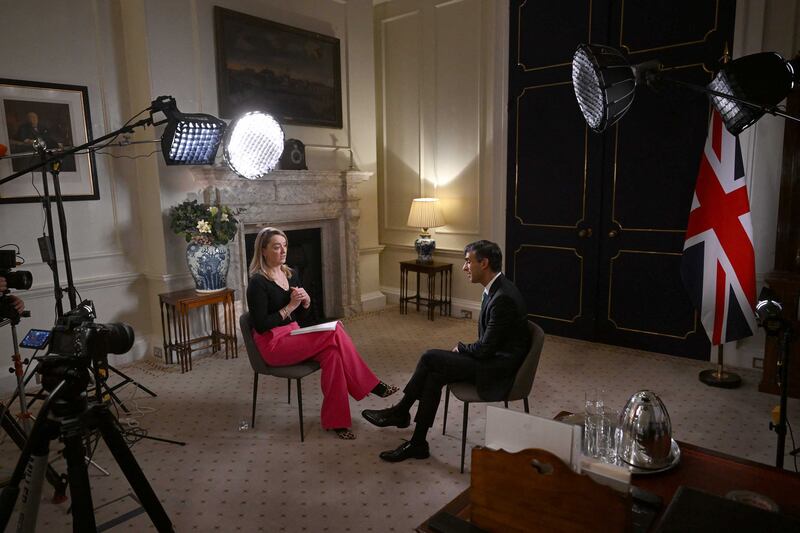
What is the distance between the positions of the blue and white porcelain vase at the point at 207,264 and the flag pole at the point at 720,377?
366 cm

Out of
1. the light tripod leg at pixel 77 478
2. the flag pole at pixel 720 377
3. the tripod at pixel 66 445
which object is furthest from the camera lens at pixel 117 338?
the flag pole at pixel 720 377

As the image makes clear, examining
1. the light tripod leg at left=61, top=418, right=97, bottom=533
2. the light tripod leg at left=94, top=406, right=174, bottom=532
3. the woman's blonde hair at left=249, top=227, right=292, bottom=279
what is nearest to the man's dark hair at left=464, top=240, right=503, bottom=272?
the woman's blonde hair at left=249, top=227, right=292, bottom=279

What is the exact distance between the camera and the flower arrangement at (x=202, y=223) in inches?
165

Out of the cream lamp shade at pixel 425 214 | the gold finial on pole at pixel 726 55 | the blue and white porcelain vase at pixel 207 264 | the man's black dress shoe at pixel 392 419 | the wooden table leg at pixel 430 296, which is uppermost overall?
the gold finial on pole at pixel 726 55

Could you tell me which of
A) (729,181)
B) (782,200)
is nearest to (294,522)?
(729,181)

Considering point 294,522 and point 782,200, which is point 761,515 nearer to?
point 294,522

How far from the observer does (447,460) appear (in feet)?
9.22

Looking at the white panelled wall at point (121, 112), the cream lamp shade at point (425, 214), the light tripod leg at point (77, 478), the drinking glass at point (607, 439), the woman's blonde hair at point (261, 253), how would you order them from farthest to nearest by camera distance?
the cream lamp shade at point (425, 214)
the white panelled wall at point (121, 112)
the woman's blonde hair at point (261, 253)
the drinking glass at point (607, 439)
the light tripod leg at point (77, 478)

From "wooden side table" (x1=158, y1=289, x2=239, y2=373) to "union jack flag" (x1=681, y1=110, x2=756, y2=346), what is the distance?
3.50m

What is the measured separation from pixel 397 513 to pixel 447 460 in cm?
51

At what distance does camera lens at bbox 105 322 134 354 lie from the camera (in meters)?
1.66

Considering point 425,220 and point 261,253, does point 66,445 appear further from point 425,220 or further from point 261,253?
point 425,220

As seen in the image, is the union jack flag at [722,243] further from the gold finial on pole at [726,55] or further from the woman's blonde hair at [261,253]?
the woman's blonde hair at [261,253]

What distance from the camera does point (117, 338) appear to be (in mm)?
1681
